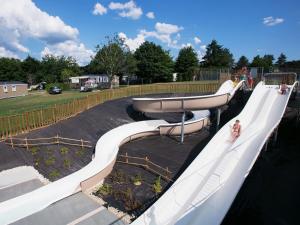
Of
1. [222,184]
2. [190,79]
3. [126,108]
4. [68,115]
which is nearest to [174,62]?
[190,79]

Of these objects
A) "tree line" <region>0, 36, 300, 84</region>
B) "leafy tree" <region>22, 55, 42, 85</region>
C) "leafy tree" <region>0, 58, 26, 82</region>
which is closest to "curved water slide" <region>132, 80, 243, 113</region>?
"tree line" <region>0, 36, 300, 84</region>

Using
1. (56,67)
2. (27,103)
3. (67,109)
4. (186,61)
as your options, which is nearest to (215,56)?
(186,61)

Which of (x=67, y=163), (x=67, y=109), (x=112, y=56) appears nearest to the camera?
(x=67, y=163)

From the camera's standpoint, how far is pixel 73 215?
28.2 ft

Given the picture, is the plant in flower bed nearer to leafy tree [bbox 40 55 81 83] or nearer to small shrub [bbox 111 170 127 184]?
small shrub [bbox 111 170 127 184]

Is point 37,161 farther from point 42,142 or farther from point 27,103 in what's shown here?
point 27,103

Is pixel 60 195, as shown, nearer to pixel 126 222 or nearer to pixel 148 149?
pixel 126 222

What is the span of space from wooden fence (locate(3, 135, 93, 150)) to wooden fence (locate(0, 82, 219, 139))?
100 cm

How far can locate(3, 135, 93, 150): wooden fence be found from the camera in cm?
1440

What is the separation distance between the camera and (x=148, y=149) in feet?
47.4

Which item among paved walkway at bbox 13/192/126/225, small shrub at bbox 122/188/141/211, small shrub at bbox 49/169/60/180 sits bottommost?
paved walkway at bbox 13/192/126/225

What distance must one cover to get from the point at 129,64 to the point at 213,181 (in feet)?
137

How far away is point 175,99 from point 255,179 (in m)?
6.60

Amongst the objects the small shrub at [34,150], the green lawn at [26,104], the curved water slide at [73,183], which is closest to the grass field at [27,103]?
the green lawn at [26,104]
